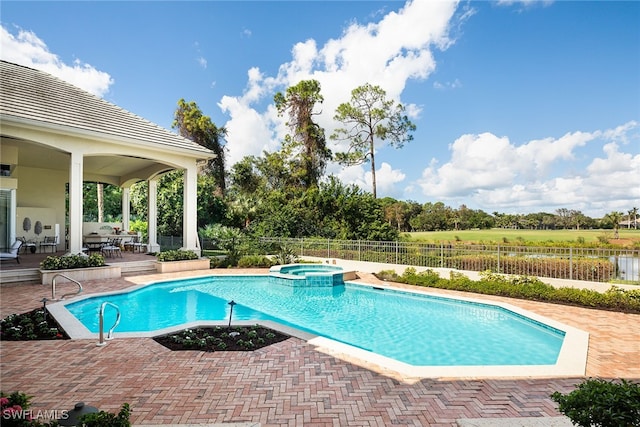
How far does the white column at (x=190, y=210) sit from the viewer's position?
50.3 feet

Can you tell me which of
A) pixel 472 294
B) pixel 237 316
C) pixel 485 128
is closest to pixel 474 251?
pixel 472 294

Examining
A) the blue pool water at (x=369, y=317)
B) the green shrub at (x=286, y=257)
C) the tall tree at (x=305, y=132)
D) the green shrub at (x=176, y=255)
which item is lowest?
the blue pool water at (x=369, y=317)

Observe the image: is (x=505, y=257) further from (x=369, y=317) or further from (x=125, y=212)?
(x=125, y=212)

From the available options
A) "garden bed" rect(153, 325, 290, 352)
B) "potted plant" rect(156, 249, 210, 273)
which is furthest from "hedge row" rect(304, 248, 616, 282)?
"garden bed" rect(153, 325, 290, 352)

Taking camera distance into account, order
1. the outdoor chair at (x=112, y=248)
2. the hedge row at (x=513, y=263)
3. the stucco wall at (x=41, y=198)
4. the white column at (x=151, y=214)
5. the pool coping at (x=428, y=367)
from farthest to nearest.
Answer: the white column at (x=151, y=214) < the stucco wall at (x=41, y=198) < the outdoor chair at (x=112, y=248) < the hedge row at (x=513, y=263) < the pool coping at (x=428, y=367)

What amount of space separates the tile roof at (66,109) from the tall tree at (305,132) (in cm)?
1391

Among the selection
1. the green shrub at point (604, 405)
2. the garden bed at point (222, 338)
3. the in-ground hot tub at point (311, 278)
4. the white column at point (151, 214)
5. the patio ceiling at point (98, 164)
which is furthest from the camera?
the white column at point (151, 214)

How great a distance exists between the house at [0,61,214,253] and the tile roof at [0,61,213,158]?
3 cm

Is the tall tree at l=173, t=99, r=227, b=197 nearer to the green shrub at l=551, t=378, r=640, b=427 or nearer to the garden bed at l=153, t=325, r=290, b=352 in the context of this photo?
the garden bed at l=153, t=325, r=290, b=352

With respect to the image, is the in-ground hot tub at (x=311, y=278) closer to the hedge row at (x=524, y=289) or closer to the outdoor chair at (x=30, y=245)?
the hedge row at (x=524, y=289)

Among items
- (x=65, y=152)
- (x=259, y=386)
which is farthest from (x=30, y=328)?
(x=65, y=152)

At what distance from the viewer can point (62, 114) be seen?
488 inches

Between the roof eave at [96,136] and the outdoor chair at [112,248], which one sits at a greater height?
the roof eave at [96,136]

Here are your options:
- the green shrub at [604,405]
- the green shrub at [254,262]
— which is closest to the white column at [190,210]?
the green shrub at [254,262]
